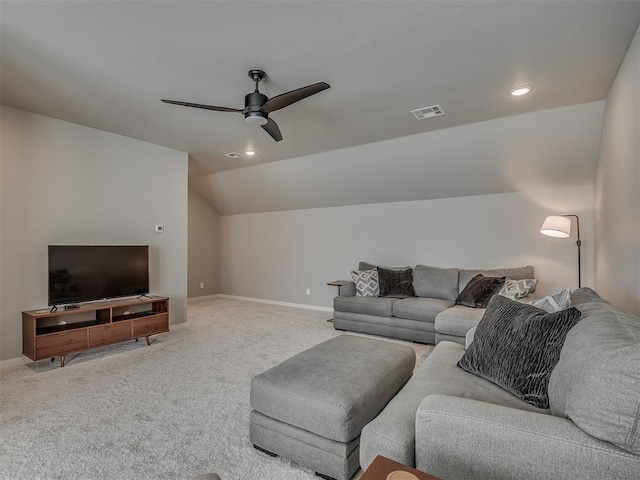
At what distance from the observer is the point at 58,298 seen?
365 centimetres

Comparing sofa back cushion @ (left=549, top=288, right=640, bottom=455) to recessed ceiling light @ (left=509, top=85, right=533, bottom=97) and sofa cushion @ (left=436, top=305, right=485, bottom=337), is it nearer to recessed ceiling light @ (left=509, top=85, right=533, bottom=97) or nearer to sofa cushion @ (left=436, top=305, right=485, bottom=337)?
sofa cushion @ (left=436, top=305, right=485, bottom=337)

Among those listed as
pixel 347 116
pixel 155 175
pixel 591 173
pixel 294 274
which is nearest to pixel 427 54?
pixel 347 116

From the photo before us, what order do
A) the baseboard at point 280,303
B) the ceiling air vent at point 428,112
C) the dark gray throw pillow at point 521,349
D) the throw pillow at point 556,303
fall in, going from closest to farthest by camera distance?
the dark gray throw pillow at point 521,349
the throw pillow at point 556,303
the ceiling air vent at point 428,112
the baseboard at point 280,303

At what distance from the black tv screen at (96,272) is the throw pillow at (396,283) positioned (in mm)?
3324

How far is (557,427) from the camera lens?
1.12 metres

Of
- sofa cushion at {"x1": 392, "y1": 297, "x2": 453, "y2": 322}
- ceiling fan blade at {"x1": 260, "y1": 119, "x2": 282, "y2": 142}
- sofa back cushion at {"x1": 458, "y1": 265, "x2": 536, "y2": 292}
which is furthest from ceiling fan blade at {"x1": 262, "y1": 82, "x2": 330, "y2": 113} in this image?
sofa back cushion at {"x1": 458, "y1": 265, "x2": 536, "y2": 292}

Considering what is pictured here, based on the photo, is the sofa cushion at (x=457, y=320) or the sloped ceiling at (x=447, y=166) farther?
the sloped ceiling at (x=447, y=166)

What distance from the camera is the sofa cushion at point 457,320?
360 centimetres

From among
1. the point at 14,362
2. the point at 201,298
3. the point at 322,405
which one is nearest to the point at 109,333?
the point at 14,362

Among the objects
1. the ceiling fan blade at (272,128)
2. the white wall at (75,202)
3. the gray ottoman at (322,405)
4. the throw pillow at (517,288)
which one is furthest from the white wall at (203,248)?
the throw pillow at (517,288)

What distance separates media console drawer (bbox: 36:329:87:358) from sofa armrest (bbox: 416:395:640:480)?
3819 mm

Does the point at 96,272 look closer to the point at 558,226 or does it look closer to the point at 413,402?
→ the point at 413,402

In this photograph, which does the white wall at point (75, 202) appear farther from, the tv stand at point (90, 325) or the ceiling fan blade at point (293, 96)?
the ceiling fan blade at point (293, 96)

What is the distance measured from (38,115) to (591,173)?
660cm
